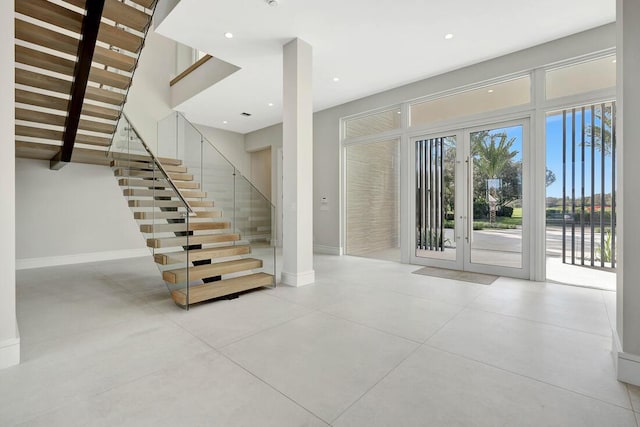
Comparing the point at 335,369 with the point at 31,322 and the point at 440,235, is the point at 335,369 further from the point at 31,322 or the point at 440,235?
the point at 440,235

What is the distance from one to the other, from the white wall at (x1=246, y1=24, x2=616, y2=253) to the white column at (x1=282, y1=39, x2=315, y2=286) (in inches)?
92.1

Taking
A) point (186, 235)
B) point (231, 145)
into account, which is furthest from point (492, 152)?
point (231, 145)

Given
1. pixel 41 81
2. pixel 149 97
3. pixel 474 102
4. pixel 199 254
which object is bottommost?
pixel 199 254

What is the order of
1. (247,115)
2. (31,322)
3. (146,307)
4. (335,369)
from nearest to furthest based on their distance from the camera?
1. (335,369)
2. (31,322)
3. (146,307)
4. (247,115)

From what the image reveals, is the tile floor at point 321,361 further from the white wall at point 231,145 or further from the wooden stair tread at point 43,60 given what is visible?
the white wall at point 231,145

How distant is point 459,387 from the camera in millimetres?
1840

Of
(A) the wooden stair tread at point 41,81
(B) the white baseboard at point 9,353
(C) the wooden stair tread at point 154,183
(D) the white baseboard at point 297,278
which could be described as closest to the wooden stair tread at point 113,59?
(A) the wooden stair tread at point 41,81

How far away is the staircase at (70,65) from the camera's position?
3318 millimetres

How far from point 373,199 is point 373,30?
326 cm

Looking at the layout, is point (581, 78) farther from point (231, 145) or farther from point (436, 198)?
point (231, 145)

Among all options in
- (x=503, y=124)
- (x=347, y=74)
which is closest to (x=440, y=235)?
(x=503, y=124)

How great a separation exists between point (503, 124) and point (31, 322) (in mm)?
6434

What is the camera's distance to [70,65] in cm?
372

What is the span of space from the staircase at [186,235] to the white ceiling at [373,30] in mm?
2015
